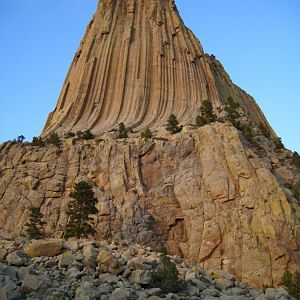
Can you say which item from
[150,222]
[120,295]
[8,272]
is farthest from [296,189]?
[8,272]

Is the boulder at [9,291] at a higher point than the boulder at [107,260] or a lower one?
lower

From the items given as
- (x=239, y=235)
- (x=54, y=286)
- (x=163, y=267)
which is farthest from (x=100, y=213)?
(x=54, y=286)

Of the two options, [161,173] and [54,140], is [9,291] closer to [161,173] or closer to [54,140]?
[161,173]

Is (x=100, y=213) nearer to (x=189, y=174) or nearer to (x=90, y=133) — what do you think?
(x=189, y=174)

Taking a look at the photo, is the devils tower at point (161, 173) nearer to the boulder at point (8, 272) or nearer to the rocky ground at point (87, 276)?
the rocky ground at point (87, 276)

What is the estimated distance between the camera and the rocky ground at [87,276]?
15523mm

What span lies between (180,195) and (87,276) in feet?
80.3

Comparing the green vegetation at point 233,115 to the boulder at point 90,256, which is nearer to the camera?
the boulder at point 90,256

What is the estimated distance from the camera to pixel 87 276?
684 inches

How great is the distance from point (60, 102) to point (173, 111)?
16.0m

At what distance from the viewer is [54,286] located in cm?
1602

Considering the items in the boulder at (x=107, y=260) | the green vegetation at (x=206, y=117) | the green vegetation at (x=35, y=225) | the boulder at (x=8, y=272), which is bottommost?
the boulder at (x=8, y=272)

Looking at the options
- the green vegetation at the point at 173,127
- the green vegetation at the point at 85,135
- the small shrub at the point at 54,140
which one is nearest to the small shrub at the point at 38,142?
the small shrub at the point at 54,140

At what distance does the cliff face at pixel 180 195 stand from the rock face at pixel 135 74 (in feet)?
27.8
